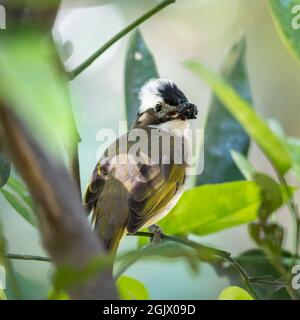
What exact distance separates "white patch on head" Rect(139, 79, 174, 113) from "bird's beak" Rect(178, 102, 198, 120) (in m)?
0.03

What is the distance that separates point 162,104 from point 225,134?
0.17 metres

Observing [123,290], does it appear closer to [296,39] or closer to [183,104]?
[296,39]

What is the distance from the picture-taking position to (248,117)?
49cm

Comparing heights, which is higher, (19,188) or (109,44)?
(109,44)

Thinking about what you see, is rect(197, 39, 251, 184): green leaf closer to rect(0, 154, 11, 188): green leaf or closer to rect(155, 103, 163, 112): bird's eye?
rect(155, 103, 163, 112): bird's eye

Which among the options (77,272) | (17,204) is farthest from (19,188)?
(77,272)

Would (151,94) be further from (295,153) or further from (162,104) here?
(295,153)

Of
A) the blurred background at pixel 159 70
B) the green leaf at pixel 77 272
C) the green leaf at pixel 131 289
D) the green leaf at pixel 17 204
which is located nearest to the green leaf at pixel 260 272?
the blurred background at pixel 159 70

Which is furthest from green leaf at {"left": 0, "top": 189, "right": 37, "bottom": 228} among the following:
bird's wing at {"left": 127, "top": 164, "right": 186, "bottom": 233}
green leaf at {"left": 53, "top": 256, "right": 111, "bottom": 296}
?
green leaf at {"left": 53, "top": 256, "right": 111, "bottom": 296}

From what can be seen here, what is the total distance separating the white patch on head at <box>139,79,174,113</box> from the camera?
32.2 inches

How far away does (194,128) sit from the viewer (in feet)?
3.09

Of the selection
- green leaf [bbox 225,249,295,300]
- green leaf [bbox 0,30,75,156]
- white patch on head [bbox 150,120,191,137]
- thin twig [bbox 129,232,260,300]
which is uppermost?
white patch on head [bbox 150,120,191,137]

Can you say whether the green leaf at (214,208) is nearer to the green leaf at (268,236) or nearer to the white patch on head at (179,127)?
the green leaf at (268,236)

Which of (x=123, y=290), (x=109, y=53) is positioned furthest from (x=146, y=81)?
(x=123, y=290)
